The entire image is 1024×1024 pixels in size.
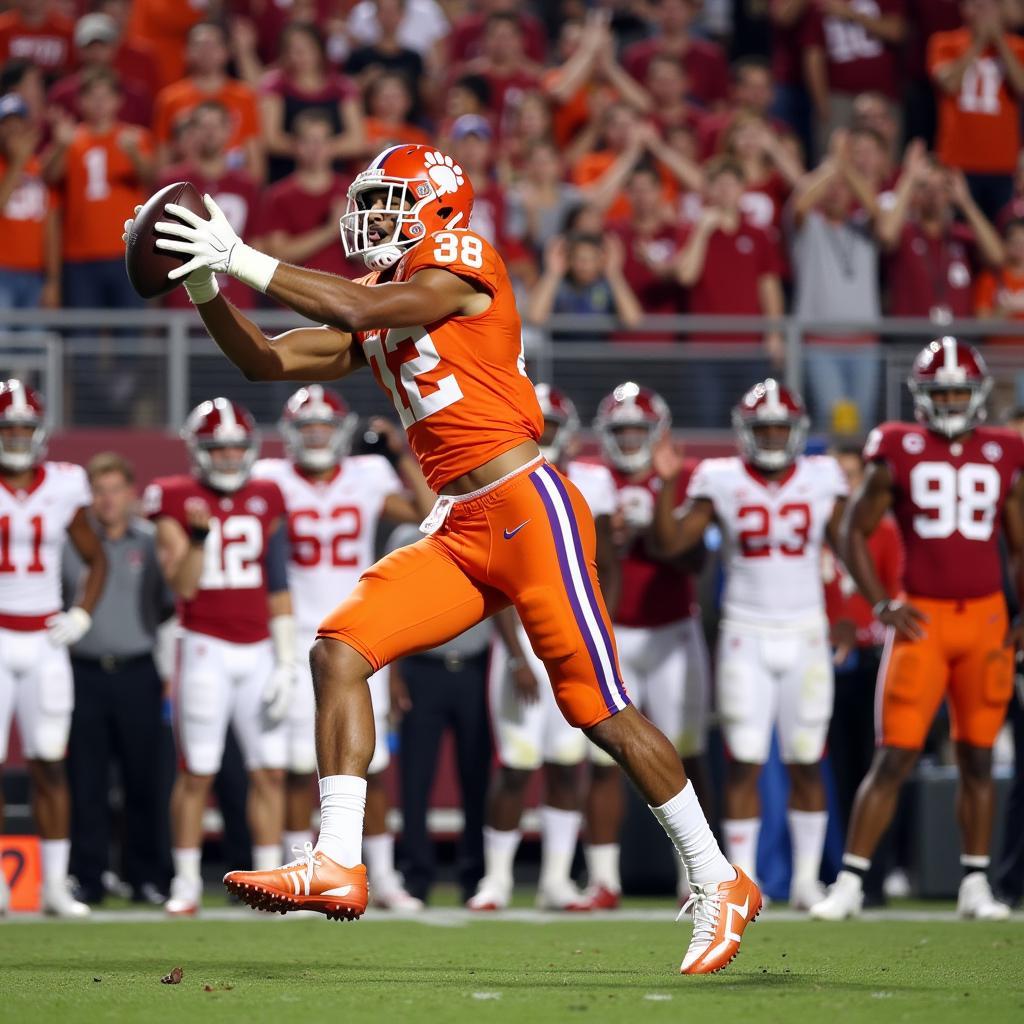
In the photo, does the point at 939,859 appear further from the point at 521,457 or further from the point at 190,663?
the point at 521,457

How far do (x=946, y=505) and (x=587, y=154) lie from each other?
4731 mm

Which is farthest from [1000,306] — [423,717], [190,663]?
[190,663]

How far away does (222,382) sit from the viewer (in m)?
10.2

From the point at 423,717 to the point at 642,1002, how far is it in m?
4.38

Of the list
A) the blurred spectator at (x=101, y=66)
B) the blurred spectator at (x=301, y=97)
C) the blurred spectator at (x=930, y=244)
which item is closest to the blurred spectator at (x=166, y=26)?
the blurred spectator at (x=101, y=66)

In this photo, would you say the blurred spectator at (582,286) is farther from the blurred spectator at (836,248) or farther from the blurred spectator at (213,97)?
the blurred spectator at (213,97)

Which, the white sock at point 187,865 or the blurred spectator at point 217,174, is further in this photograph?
the blurred spectator at point 217,174

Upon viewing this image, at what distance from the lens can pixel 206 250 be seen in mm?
4867

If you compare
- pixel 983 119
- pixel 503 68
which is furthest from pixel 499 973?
pixel 983 119

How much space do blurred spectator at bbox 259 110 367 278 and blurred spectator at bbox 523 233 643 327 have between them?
103cm

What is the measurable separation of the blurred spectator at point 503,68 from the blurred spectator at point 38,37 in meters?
2.49

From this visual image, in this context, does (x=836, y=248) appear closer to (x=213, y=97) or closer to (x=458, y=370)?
(x=213, y=97)

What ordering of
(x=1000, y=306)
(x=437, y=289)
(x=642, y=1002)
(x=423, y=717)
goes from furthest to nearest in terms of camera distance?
(x=1000, y=306) < (x=423, y=717) < (x=437, y=289) < (x=642, y=1002)

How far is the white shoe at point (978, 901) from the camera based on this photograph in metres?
7.68
